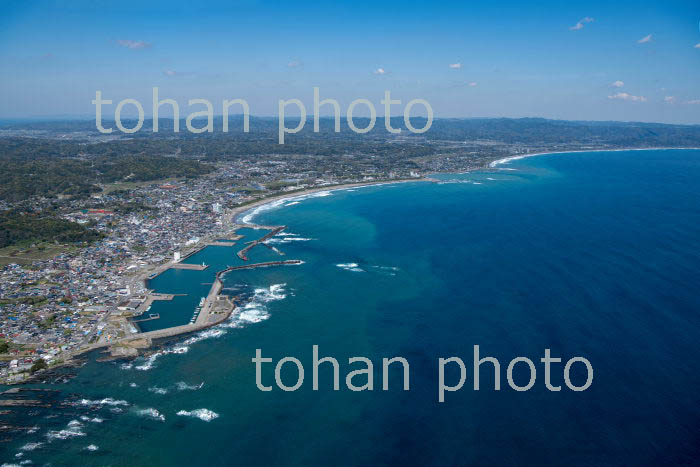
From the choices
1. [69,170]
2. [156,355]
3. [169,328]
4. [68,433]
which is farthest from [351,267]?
[69,170]

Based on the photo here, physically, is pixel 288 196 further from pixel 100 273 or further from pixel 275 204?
pixel 100 273

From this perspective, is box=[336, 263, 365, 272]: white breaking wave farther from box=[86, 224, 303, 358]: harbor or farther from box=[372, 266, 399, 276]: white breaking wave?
box=[86, 224, 303, 358]: harbor

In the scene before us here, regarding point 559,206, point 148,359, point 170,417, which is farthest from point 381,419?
point 559,206

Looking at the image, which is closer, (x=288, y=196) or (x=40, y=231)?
(x=40, y=231)

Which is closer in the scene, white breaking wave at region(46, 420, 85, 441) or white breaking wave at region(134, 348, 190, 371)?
white breaking wave at region(46, 420, 85, 441)

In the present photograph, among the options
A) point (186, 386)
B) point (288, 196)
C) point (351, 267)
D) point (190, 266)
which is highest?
point (288, 196)

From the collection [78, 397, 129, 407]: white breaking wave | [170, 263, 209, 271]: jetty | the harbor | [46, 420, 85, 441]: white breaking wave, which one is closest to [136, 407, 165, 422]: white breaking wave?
[78, 397, 129, 407]: white breaking wave
